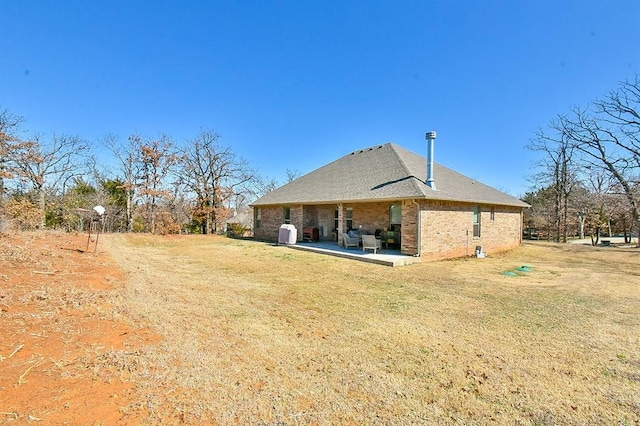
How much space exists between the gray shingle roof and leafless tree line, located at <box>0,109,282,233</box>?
758 cm

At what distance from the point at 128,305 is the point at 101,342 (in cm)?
159

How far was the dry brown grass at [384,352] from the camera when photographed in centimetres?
254

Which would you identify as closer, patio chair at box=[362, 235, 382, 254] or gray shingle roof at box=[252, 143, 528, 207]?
patio chair at box=[362, 235, 382, 254]

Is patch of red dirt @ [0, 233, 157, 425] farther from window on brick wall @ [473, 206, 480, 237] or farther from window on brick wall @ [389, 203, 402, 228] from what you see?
window on brick wall @ [473, 206, 480, 237]

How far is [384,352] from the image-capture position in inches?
144

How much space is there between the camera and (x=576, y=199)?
87.0 ft

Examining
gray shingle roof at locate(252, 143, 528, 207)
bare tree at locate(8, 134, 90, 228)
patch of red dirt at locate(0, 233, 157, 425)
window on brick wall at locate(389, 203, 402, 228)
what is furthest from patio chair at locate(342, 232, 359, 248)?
bare tree at locate(8, 134, 90, 228)

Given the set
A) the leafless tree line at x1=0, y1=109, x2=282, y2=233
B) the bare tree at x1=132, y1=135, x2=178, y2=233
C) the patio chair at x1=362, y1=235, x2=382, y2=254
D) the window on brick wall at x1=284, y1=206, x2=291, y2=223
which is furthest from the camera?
the bare tree at x1=132, y1=135, x2=178, y2=233

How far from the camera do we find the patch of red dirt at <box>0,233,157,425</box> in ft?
7.68

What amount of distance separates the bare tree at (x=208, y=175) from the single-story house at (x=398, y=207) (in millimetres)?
6544

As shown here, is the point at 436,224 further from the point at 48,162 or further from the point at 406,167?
the point at 48,162

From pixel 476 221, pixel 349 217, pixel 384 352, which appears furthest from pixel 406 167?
pixel 384 352

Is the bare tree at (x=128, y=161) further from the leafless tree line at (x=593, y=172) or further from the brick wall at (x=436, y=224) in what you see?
the leafless tree line at (x=593, y=172)

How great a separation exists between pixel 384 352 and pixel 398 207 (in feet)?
34.1
